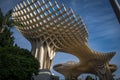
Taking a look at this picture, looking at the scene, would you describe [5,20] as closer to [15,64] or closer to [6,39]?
[6,39]

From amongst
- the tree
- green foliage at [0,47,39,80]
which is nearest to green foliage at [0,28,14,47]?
the tree

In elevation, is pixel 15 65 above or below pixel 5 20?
below

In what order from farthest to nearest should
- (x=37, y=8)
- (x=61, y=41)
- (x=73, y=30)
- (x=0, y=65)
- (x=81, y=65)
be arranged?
(x=81, y=65), (x=61, y=41), (x=73, y=30), (x=37, y=8), (x=0, y=65)

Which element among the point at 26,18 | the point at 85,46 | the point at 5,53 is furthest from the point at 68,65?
the point at 5,53

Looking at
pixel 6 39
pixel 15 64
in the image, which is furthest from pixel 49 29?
pixel 15 64

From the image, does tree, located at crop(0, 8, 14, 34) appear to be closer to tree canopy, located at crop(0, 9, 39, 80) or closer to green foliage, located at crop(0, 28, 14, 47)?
tree canopy, located at crop(0, 9, 39, 80)

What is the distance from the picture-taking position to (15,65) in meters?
21.8

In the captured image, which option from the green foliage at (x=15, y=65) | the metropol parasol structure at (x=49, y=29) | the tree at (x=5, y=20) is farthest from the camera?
the metropol parasol structure at (x=49, y=29)

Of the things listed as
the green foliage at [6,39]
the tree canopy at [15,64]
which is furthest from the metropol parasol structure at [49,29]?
the tree canopy at [15,64]

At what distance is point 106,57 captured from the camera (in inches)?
2304

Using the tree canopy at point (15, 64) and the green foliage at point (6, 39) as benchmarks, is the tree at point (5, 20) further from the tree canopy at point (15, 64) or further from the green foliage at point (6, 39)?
the green foliage at point (6, 39)

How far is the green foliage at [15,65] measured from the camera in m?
21.2

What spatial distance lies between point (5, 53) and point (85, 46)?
3024 centimetres

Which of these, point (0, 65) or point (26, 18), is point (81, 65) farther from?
point (0, 65)
